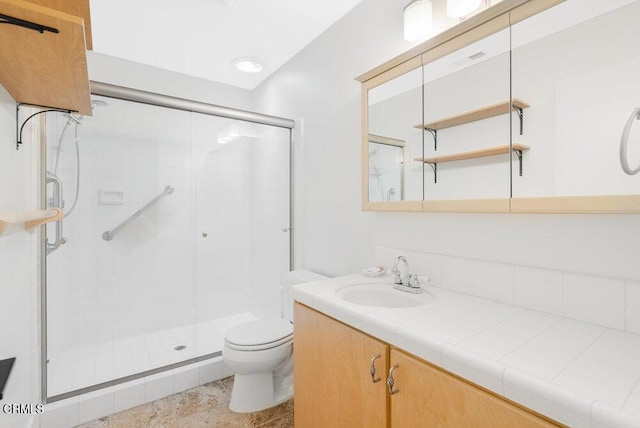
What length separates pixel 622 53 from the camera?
0.88m

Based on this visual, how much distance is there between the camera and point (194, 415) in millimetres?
1750

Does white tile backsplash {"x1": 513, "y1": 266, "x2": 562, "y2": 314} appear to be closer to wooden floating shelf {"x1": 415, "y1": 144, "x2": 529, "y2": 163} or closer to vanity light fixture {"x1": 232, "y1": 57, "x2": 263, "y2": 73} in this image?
wooden floating shelf {"x1": 415, "y1": 144, "x2": 529, "y2": 163}

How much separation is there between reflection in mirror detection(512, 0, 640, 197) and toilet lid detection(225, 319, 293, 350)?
143 centimetres

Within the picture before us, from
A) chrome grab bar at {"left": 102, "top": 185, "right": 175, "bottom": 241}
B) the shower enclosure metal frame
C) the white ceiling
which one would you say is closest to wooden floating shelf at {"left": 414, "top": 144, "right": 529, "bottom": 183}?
the white ceiling

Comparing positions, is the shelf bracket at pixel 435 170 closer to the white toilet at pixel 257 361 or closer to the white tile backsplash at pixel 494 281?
the white tile backsplash at pixel 494 281

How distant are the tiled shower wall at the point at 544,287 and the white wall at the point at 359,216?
0.03 meters

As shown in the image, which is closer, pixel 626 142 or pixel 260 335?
pixel 626 142

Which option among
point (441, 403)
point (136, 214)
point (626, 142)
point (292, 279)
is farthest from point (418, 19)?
point (136, 214)

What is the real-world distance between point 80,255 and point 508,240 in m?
2.83

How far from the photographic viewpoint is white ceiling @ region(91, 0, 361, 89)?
1914mm

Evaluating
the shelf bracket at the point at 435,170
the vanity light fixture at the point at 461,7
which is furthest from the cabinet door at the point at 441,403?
the vanity light fixture at the point at 461,7

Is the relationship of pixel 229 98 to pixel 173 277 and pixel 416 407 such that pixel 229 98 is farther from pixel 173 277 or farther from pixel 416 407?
pixel 416 407

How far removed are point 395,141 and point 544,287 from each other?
905 mm

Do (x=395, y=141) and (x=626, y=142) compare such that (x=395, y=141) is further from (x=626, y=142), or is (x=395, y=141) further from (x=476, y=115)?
(x=626, y=142)
